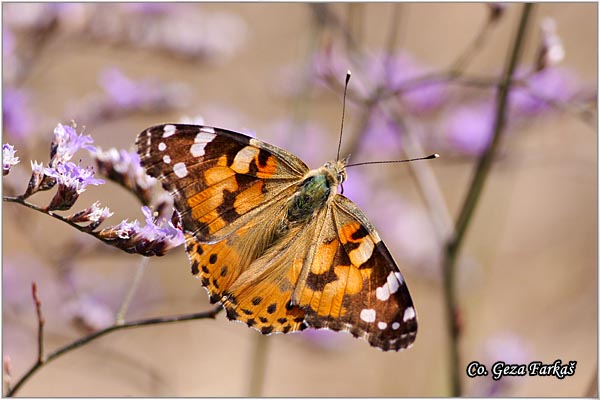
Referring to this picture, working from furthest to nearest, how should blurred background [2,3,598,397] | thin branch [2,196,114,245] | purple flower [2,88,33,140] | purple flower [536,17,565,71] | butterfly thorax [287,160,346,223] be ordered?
blurred background [2,3,598,397], purple flower [2,88,33,140], purple flower [536,17,565,71], butterfly thorax [287,160,346,223], thin branch [2,196,114,245]

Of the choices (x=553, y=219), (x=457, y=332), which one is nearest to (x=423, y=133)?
(x=457, y=332)

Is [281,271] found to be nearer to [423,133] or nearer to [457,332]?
[457,332]

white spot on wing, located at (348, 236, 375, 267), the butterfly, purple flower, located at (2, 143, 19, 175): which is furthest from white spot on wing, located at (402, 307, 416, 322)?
purple flower, located at (2, 143, 19, 175)

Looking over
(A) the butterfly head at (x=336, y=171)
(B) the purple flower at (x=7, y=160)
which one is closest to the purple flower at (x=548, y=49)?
(A) the butterfly head at (x=336, y=171)

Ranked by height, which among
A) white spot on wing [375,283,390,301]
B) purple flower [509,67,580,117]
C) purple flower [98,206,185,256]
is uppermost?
purple flower [509,67,580,117]

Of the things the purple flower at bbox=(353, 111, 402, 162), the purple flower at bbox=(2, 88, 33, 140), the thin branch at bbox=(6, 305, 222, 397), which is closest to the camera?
the thin branch at bbox=(6, 305, 222, 397)

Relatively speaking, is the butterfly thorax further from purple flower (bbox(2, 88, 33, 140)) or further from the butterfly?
purple flower (bbox(2, 88, 33, 140))
